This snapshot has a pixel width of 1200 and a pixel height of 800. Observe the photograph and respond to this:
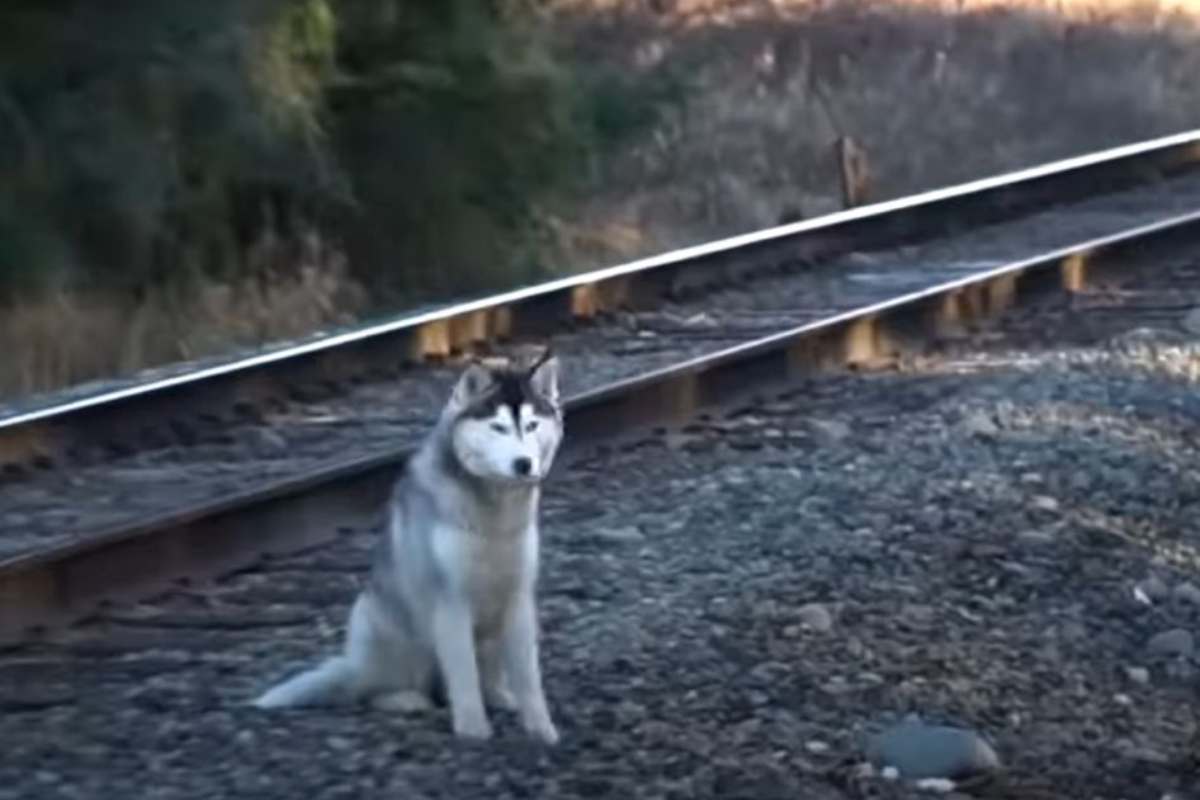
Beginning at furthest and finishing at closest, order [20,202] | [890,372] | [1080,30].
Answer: [1080,30], [20,202], [890,372]

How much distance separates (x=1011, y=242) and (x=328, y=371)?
6.30m

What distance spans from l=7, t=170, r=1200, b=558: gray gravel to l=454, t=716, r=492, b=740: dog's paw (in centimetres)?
231

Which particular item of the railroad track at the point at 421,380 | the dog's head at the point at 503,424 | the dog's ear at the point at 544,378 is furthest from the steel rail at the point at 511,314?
the dog's head at the point at 503,424

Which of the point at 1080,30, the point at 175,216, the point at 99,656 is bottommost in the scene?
the point at 1080,30

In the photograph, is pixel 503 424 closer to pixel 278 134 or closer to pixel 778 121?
pixel 278 134

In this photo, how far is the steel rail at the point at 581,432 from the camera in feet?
29.9

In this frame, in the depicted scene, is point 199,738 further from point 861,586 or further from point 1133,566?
point 1133,566

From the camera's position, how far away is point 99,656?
28.1ft

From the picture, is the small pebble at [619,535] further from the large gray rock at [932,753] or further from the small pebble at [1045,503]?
the large gray rock at [932,753]

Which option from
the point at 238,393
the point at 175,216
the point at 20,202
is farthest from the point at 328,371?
the point at 175,216

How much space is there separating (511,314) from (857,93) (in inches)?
555

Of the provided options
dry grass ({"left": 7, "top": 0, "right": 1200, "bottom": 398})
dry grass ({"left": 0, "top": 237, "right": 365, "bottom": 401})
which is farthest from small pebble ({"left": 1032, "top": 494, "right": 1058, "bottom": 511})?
dry grass ({"left": 7, "top": 0, "right": 1200, "bottom": 398})

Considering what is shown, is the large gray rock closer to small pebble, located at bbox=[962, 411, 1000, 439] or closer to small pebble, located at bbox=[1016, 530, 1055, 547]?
small pebble, located at bbox=[1016, 530, 1055, 547]

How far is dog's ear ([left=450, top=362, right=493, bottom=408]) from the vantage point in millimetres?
7539
